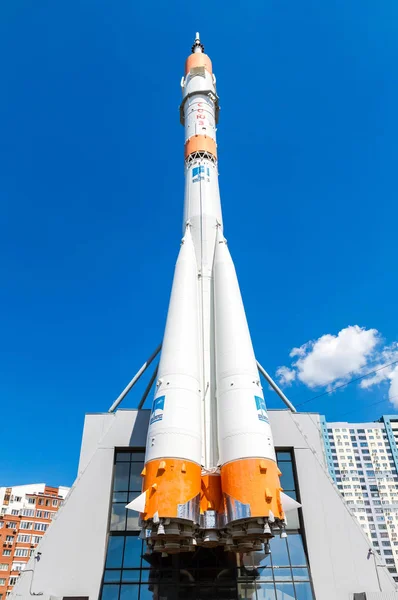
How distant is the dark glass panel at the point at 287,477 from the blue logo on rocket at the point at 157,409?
6.57 m

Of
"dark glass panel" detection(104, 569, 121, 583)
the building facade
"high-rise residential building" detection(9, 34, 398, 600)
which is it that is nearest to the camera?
"high-rise residential building" detection(9, 34, 398, 600)

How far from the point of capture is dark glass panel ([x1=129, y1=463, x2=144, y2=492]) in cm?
1528

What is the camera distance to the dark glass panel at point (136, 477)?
1528 cm

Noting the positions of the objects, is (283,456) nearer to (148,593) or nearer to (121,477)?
(121,477)

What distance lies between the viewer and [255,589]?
43.9ft

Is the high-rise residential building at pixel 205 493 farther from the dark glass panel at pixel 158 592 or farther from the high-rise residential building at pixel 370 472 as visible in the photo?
the high-rise residential building at pixel 370 472

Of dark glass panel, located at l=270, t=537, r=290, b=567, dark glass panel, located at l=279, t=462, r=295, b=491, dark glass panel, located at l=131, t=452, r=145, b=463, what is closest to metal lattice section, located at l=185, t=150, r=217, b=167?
dark glass panel, located at l=131, t=452, r=145, b=463

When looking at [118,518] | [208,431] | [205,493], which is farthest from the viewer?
[118,518]

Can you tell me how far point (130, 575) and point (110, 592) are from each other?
733 mm

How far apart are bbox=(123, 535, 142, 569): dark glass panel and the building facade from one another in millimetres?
29

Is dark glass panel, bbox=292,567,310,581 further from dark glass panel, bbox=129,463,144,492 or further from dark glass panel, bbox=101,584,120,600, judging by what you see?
dark glass panel, bbox=129,463,144,492

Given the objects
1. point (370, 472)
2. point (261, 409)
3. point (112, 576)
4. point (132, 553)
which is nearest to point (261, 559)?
point (132, 553)

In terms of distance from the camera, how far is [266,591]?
13352 mm

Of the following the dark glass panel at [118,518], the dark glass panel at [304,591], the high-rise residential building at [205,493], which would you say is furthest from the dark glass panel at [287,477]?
the dark glass panel at [118,518]
